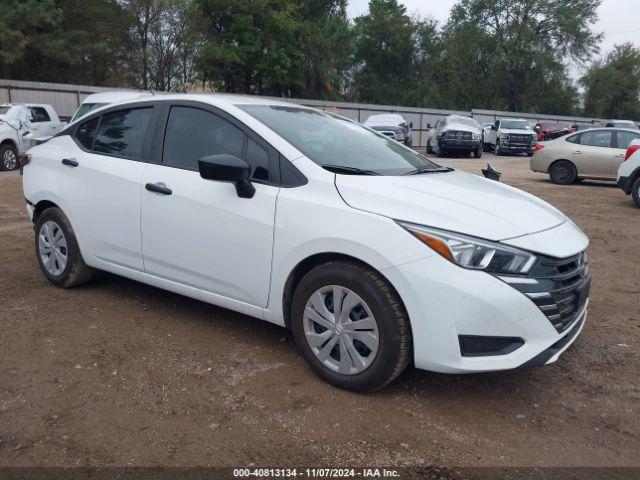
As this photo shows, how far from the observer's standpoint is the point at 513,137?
26047 millimetres

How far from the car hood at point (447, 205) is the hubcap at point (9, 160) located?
45.9 feet

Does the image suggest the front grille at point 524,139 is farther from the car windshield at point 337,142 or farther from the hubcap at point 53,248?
the hubcap at point 53,248

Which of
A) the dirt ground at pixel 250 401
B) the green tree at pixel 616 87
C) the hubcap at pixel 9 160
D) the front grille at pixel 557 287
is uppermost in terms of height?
the green tree at pixel 616 87

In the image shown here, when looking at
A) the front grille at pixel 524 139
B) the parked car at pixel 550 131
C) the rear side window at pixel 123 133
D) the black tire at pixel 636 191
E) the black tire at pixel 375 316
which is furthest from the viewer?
the parked car at pixel 550 131

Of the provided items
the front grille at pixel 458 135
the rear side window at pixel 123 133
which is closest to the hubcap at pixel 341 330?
the rear side window at pixel 123 133

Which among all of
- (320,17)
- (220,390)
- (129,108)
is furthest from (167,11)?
(220,390)

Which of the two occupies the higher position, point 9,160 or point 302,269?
point 302,269

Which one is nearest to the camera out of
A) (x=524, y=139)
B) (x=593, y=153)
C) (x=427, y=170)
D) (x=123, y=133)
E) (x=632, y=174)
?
(x=427, y=170)

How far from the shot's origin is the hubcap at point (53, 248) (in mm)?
4699

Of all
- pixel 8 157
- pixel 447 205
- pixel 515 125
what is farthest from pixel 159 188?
pixel 515 125

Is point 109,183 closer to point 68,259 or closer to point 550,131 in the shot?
point 68,259

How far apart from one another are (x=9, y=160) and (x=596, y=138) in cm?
1475

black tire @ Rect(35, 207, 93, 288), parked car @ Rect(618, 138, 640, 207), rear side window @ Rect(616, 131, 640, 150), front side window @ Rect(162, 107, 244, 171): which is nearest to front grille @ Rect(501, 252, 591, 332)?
front side window @ Rect(162, 107, 244, 171)

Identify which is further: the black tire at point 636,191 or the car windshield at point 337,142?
the black tire at point 636,191
